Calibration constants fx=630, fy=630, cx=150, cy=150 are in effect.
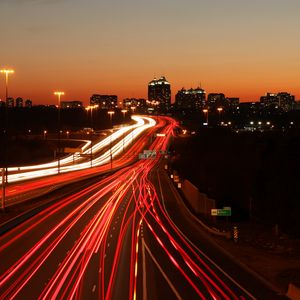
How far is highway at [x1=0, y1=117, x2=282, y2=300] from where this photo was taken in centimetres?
2059

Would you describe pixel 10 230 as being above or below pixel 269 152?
below

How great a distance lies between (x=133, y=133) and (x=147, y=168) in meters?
62.9

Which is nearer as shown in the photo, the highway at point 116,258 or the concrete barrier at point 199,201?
the highway at point 116,258

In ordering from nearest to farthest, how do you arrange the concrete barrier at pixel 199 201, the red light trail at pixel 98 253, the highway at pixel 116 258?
the highway at pixel 116 258, the red light trail at pixel 98 253, the concrete barrier at pixel 199 201

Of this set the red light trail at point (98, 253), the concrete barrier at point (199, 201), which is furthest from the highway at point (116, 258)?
the concrete barrier at point (199, 201)

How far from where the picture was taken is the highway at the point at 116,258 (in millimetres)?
20594

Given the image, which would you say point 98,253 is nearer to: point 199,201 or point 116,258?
point 116,258

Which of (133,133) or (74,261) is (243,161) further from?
(133,133)

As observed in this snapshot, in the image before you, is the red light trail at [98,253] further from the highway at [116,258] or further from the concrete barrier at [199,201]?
the concrete barrier at [199,201]

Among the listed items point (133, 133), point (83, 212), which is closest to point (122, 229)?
point (83, 212)

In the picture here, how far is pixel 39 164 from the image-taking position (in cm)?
11288

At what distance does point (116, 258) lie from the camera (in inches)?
1088

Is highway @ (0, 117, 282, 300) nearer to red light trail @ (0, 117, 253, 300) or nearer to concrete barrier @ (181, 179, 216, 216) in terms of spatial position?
red light trail @ (0, 117, 253, 300)

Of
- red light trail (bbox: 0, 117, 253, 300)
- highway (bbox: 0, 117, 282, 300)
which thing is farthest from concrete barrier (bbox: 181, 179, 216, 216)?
red light trail (bbox: 0, 117, 253, 300)
